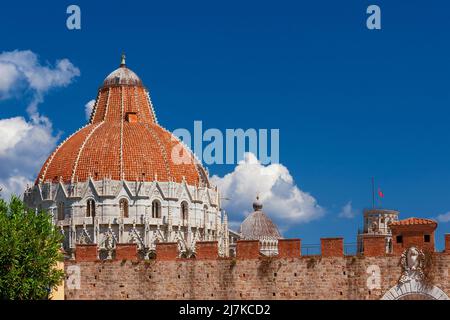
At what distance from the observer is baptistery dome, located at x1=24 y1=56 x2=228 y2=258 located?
94.1 meters

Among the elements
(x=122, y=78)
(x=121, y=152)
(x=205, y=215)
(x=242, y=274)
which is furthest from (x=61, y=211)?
(x=242, y=274)

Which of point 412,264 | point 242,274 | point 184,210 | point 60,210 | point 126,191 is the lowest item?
point 242,274

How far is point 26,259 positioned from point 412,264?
16287 mm

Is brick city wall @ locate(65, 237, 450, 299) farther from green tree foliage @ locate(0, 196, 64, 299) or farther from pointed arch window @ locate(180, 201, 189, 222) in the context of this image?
pointed arch window @ locate(180, 201, 189, 222)

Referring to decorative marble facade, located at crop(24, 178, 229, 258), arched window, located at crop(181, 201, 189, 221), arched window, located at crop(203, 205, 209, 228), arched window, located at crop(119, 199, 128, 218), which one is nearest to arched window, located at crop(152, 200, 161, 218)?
decorative marble facade, located at crop(24, 178, 229, 258)

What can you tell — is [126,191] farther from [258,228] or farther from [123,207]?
[258,228]

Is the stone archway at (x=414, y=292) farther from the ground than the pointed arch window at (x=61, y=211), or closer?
closer

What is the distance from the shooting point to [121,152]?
96625mm

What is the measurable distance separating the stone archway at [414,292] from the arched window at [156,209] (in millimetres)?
56877

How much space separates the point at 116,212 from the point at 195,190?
8536mm

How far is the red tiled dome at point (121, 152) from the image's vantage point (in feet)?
316

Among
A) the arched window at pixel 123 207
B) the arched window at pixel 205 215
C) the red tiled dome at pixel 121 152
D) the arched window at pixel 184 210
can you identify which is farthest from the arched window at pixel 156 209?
the arched window at pixel 205 215

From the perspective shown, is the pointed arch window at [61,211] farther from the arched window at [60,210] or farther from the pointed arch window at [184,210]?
the pointed arch window at [184,210]

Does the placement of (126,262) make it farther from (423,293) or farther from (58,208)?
(58,208)
